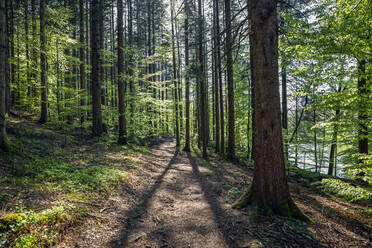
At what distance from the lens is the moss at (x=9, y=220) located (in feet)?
8.39

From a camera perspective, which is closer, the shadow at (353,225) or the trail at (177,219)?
the trail at (177,219)

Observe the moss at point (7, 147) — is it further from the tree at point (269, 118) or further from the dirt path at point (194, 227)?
the tree at point (269, 118)

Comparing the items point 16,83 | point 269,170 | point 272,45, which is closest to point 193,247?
point 269,170

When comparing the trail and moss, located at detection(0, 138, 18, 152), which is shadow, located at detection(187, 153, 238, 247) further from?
moss, located at detection(0, 138, 18, 152)

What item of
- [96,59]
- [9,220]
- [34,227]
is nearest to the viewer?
[9,220]

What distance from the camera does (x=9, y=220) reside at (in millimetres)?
2645

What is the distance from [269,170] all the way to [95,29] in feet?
38.5

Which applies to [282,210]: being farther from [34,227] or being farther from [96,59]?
[96,59]

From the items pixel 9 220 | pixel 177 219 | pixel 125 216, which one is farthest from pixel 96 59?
pixel 177 219

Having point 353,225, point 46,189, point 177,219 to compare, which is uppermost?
point 46,189

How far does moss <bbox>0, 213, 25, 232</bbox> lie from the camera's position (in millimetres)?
2558

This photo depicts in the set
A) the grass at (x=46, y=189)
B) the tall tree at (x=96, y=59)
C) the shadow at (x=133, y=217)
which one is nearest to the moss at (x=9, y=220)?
the grass at (x=46, y=189)

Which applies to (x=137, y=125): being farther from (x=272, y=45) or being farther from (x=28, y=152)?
(x=272, y=45)

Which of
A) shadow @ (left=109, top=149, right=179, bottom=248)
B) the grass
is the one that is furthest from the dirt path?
the grass
